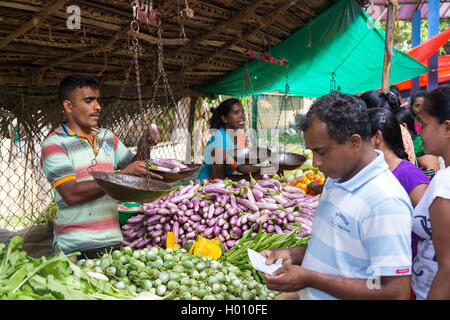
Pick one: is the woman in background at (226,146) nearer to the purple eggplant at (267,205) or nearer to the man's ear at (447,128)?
the purple eggplant at (267,205)

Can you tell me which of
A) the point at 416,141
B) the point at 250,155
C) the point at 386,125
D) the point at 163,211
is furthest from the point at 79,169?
the point at 416,141

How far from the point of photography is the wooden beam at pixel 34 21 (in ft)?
8.73

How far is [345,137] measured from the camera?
3.99ft

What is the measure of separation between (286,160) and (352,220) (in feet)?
9.94

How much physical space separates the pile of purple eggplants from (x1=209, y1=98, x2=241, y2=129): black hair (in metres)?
1.22

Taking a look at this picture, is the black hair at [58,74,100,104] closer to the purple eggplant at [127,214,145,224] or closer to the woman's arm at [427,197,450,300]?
the purple eggplant at [127,214,145,224]

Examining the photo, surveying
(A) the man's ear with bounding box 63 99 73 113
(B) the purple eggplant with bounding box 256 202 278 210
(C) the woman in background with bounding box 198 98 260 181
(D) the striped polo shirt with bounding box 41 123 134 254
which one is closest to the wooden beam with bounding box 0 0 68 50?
(A) the man's ear with bounding box 63 99 73 113

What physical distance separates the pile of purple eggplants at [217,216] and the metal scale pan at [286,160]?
0.69 metres

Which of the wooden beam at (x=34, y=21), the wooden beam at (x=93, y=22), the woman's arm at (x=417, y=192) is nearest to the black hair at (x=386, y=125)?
the woman's arm at (x=417, y=192)

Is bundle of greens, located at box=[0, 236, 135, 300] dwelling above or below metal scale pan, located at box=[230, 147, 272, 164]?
below

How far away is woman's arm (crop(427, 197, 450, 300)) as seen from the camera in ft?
4.09

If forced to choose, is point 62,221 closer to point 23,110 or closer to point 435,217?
point 435,217

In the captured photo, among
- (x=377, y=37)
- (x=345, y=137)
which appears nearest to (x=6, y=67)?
(x=345, y=137)

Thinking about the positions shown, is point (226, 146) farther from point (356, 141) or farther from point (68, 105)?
point (356, 141)
